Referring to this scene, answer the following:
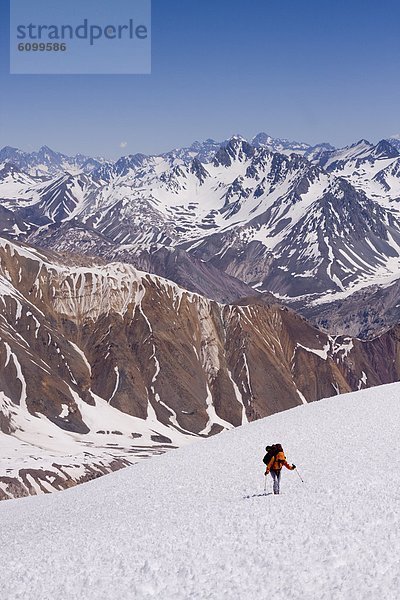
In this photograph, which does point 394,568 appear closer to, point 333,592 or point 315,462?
point 333,592

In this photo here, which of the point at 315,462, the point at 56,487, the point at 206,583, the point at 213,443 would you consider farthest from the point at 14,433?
the point at 206,583

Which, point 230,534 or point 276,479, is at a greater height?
point 276,479

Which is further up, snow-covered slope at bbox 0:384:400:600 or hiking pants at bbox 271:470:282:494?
hiking pants at bbox 271:470:282:494

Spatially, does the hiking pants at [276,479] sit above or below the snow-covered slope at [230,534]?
above

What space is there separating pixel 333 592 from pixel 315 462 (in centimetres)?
1667

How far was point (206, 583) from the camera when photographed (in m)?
20.5

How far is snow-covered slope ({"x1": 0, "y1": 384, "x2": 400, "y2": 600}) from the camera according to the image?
20.2 metres

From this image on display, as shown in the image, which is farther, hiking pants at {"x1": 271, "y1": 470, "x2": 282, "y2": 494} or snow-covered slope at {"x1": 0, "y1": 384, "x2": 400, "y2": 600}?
hiking pants at {"x1": 271, "y1": 470, "x2": 282, "y2": 494}

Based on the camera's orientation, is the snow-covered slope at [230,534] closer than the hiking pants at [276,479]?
Yes

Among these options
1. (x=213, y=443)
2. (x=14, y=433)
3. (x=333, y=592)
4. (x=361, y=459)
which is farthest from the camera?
(x=14, y=433)

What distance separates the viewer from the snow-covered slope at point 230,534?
66.1ft

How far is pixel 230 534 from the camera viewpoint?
24141 millimetres

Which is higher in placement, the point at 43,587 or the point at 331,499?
the point at 331,499

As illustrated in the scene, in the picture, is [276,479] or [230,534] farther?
[276,479]
